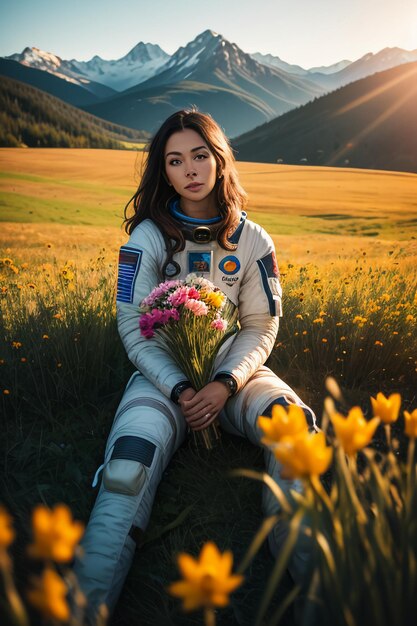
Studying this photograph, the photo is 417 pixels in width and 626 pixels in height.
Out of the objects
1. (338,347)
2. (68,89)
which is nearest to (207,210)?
(338,347)

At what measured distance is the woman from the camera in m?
1.84

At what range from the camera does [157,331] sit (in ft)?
6.81

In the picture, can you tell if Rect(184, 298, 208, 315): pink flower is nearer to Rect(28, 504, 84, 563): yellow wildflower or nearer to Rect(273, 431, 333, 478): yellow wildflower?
Rect(273, 431, 333, 478): yellow wildflower

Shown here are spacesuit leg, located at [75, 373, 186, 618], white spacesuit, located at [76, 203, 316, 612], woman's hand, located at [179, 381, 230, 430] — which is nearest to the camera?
spacesuit leg, located at [75, 373, 186, 618]

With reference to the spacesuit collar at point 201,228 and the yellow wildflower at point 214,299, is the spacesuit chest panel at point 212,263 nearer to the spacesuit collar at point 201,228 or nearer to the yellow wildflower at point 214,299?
the spacesuit collar at point 201,228

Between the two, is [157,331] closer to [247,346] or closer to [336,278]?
[247,346]

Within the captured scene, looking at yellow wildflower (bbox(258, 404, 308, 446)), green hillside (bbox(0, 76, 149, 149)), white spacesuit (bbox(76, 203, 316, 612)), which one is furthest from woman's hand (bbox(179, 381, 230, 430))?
green hillside (bbox(0, 76, 149, 149))

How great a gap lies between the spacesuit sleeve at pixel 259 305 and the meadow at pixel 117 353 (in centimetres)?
52

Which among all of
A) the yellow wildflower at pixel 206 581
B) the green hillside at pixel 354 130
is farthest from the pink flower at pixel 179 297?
the green hillside at pixel 354 130

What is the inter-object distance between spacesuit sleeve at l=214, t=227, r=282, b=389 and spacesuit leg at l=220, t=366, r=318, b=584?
0.15 meters

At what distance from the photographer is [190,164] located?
2.54 m

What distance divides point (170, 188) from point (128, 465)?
1676 mm

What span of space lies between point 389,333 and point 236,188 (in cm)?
154

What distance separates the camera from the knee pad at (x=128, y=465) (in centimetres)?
180
